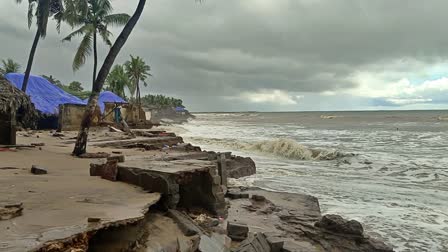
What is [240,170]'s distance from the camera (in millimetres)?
13602

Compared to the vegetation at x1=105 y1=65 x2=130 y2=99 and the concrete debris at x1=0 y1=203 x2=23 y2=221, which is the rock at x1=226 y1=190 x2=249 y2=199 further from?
the vegetation at x1=105 y1=65 x2=130 y2=99

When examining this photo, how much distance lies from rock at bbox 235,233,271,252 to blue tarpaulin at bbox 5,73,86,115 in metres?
23.5

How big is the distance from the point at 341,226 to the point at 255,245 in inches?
85.3

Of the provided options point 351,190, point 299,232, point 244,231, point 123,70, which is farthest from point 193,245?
point 123,70

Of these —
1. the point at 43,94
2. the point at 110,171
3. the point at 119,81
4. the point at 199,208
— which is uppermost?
the point at 119,81

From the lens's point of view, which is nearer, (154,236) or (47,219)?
(47,219)

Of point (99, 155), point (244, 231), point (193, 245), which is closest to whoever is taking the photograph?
point (193, 245)

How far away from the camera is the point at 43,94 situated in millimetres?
26938

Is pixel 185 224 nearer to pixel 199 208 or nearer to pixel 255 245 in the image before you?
pixel 255 245

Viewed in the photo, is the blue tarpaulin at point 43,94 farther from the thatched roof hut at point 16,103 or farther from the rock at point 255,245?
the rock at point 255,245

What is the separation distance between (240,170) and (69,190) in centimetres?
859

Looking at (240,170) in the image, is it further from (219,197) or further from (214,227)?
(214,227)

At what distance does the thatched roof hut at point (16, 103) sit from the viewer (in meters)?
10.5

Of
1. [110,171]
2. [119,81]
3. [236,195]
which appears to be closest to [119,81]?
[119,81]
